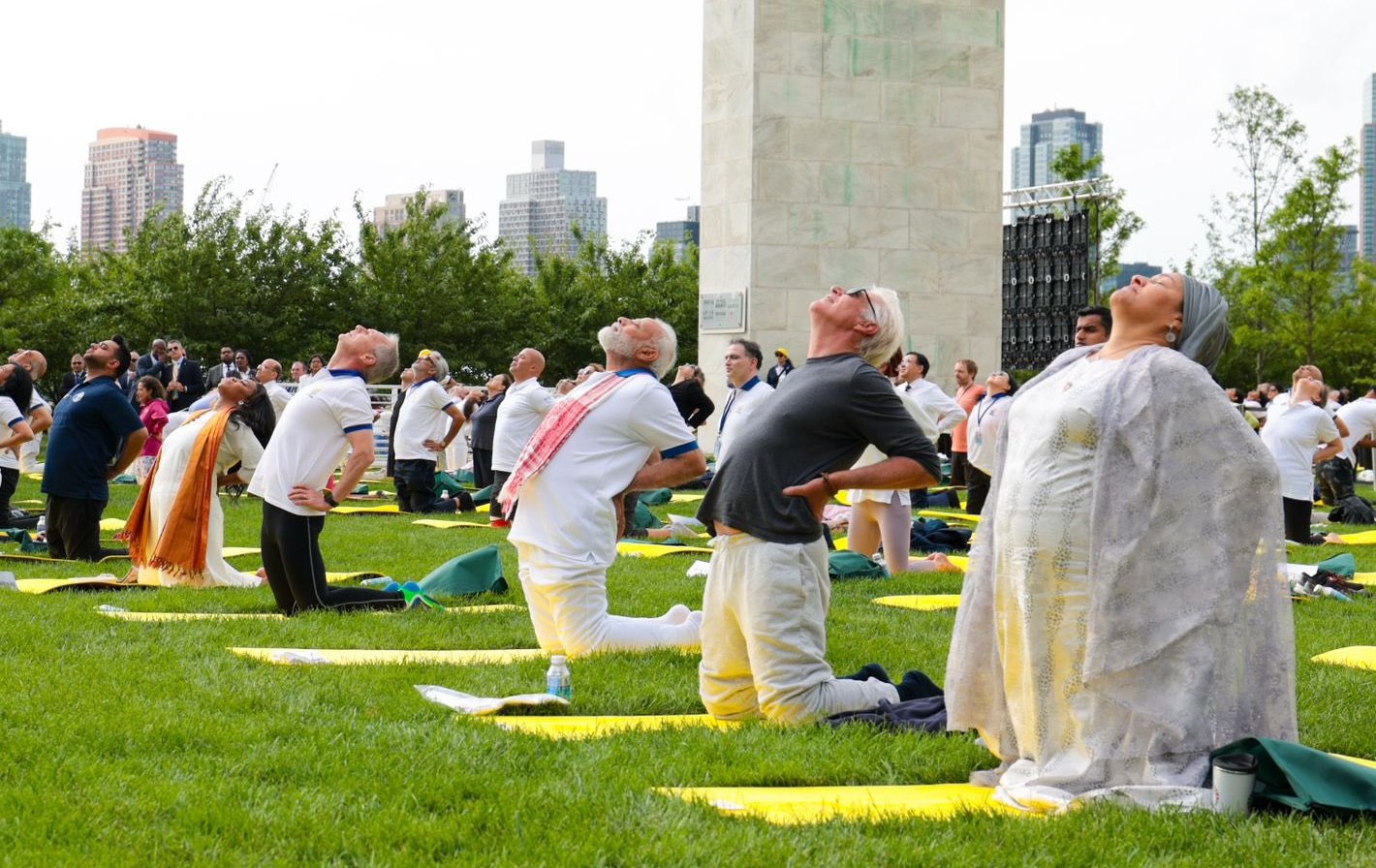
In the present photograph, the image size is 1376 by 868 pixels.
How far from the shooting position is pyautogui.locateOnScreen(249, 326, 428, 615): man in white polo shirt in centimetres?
901

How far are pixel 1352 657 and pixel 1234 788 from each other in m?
3.69

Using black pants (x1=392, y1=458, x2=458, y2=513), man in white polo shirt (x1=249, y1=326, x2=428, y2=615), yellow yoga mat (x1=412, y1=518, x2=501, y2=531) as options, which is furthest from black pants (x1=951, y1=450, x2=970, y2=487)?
man in white polo shirt (x1=249, y1=326, x2=428, y2=615)

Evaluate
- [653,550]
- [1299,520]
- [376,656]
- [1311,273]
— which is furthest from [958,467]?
[1311,273]

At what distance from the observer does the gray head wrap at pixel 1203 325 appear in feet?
17.3

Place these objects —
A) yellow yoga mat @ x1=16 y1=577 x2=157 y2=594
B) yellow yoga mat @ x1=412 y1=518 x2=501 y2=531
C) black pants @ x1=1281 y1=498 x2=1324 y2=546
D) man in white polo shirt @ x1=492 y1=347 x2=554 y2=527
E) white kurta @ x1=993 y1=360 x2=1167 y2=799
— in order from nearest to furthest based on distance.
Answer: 1. white kurta @ x1=993 y1=360 x2=1167 y2=799
2. yellow yoga mat @ x1=16 y1=577 x2=157 y2=594
3. black pants @ x1=1281 y1=498 x2=1324 y2=546
4. yellow yoga mat @ x1=412 y1=518 x2=501 y2=531
5. man in white polo shirt @ x1=492 y1=347 x2=554 y2=527

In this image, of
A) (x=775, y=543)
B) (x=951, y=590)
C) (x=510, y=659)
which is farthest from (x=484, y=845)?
(x=951, y=590)

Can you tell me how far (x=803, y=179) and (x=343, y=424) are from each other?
17.1 m

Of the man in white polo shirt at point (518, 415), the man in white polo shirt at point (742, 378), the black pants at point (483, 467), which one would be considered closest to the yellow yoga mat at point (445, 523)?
the man in white polo shirt at point (518, 415)

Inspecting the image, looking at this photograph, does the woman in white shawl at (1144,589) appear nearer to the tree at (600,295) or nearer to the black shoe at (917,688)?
the black shoe at (917,688)

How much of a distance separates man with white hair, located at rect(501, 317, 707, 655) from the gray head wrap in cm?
300

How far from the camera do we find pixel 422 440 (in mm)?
18172

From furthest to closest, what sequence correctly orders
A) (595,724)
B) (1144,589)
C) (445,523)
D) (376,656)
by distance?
(445,523), (376,656), (595,724), (1144,589)

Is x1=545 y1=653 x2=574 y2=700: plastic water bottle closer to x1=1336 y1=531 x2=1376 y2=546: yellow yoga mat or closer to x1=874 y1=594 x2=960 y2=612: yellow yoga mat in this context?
x1=874 y1=594 x2=960 y2=612: yellow yoga mat

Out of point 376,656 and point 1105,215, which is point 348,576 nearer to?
point 376,656
